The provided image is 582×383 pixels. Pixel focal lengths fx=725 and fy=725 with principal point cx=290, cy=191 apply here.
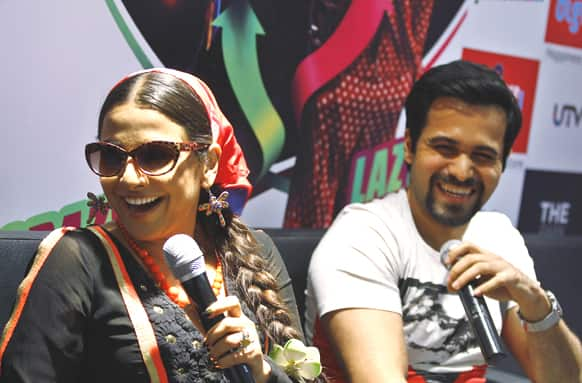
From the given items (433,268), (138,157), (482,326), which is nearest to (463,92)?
(433,268)

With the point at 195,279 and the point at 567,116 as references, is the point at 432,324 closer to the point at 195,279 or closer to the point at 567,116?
the point at 195,279

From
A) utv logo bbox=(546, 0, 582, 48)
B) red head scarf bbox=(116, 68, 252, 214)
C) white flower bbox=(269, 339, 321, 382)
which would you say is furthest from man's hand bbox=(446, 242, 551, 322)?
utv logo bbox=(546, 0, 582, 48)

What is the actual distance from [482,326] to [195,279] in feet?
2.12

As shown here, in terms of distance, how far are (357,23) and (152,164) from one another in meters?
1.34

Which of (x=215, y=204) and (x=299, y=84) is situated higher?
(x=299, y=84)

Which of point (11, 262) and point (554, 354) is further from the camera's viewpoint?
point (554, 354)

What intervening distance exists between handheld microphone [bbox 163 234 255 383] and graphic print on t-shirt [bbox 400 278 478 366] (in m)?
0.83

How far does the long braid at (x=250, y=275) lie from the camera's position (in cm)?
144

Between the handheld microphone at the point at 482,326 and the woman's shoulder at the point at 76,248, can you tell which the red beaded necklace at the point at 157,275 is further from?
the handheld microphone at the point at 482,326

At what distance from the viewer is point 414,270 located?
1.88 metres

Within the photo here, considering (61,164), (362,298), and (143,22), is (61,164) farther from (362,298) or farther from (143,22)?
(362,298)

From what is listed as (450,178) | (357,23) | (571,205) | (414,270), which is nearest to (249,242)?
(414,270)

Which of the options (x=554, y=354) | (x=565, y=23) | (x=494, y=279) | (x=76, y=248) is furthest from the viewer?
(x=565, y=23)

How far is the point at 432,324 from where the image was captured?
185 centimetres
